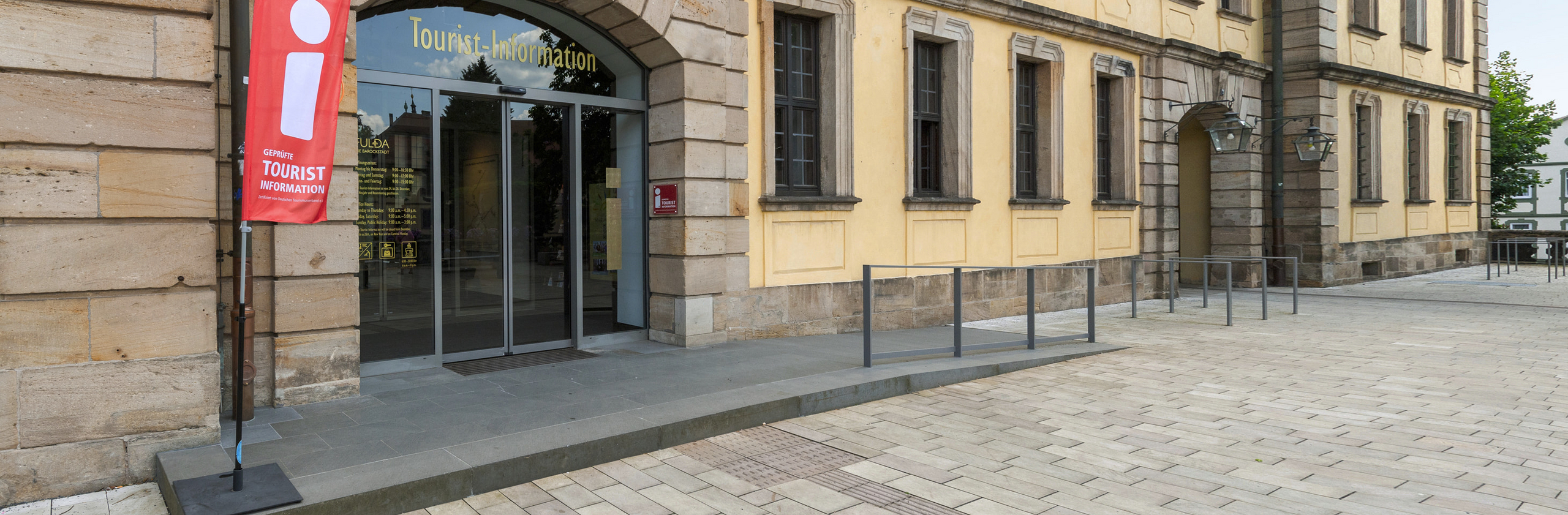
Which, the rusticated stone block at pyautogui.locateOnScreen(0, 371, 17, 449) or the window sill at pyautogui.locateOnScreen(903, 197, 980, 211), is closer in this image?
the rusticated stone block at pyautogui.locateOnScreen(0, 371, 17, 449)

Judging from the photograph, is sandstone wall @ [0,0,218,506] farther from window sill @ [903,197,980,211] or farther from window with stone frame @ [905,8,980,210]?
window with stone frame @ [905,8,980,210]

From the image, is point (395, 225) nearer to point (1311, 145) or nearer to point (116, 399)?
point (116, 399)

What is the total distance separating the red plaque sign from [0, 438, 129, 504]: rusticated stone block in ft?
15.9

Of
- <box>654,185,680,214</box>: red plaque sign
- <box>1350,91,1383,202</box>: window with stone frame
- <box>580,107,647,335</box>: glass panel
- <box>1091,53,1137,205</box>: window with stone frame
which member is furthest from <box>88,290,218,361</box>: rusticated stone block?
<box>1350,91,1383,202</box>: window with stone frame

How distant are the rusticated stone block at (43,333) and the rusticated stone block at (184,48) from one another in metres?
1.20

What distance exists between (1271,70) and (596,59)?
13.6 m

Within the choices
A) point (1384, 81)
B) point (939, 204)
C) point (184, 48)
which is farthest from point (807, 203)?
point (1384, 81)

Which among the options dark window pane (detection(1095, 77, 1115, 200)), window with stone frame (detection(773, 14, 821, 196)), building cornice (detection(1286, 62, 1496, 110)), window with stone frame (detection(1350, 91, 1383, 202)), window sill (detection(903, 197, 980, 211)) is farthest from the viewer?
window with stone frame (detection(1350, 91, 1383, 202))

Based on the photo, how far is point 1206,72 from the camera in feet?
51.4

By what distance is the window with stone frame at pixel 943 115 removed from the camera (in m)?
11.3

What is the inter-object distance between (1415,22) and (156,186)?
77.6ft

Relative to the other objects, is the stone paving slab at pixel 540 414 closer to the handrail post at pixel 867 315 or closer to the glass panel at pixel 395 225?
the handrail post at pixel 867 315

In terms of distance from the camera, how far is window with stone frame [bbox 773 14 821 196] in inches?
386

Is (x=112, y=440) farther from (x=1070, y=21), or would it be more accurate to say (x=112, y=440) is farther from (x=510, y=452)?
(x=1070, y=21)
